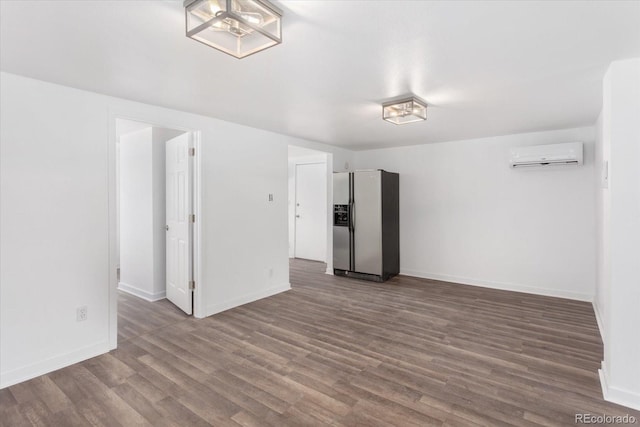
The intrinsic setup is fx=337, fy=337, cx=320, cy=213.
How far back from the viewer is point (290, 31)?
1813 mm

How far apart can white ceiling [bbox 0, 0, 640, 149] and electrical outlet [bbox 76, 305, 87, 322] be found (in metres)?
1.81

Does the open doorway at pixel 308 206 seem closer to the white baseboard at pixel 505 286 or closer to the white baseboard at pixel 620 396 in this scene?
the white baseboard at pixel 505 286

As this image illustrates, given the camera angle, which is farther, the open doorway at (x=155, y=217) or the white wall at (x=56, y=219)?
the open doorway at (x=155, y=217)

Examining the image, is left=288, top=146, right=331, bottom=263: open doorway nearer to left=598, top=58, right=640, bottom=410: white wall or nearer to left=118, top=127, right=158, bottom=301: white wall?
left=118, top=127, right=158, bottom=301: white wall

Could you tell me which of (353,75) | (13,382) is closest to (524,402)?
(353,75)

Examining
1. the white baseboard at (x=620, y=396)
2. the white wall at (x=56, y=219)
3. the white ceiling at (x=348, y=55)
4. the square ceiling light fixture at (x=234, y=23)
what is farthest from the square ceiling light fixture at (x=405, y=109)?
the white baseboard at (x=620, y=396)

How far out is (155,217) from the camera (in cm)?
443

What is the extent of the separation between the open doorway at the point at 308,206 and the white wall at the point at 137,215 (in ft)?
10.4

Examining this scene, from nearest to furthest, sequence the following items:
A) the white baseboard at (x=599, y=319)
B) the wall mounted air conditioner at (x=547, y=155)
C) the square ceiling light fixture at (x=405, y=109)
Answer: the square ceiling light fixture at (x=405, y=109)
the white baseboard at (x=599, y=319)
the wall mounted air conditioner at (x=547, y=155)

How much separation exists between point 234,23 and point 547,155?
427cm

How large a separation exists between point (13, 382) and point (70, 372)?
0.33 m

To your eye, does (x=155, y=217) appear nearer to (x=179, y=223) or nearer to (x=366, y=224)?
(x=179, y=223)

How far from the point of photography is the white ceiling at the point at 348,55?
1639mm

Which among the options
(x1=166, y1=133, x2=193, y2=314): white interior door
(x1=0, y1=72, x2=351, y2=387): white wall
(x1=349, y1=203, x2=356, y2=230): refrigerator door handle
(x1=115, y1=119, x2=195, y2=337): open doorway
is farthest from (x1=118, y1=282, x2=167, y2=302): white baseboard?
(x1=349, y1=203, x2=356, y2=230): refrigerator door handle
